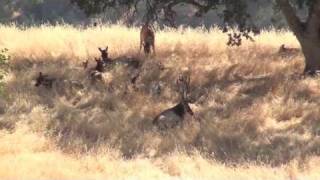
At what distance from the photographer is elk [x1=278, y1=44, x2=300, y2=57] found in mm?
18781

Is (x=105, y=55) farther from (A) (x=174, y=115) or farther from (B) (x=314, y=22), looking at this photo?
(B) (x=314, y=22)

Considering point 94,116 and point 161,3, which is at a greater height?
point 161,3

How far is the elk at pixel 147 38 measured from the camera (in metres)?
18.2

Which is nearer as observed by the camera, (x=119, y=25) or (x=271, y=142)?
(x=271, y=142)

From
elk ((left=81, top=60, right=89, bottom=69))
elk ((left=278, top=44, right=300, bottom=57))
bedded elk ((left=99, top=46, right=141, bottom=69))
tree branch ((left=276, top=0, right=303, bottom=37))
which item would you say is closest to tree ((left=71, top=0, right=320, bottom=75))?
tree branch ((left=276, top=0, right=303, bottom=37))

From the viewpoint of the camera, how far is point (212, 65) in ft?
59.2


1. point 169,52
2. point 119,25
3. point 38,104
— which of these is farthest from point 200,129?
point 119,25

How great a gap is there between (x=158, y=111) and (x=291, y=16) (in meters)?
4.20

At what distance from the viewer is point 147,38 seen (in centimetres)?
1842

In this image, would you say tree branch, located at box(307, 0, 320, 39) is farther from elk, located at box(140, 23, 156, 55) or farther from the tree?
elk, located at box(140, 23, 156, 55)

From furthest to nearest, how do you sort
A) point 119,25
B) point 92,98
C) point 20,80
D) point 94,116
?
1. point 119,25
2. point 20,80
3. point 92,98
4. point 94,116

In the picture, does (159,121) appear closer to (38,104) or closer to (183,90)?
(183,90)

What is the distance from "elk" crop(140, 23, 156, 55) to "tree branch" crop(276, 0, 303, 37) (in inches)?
146

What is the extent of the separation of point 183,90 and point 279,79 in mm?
2537
